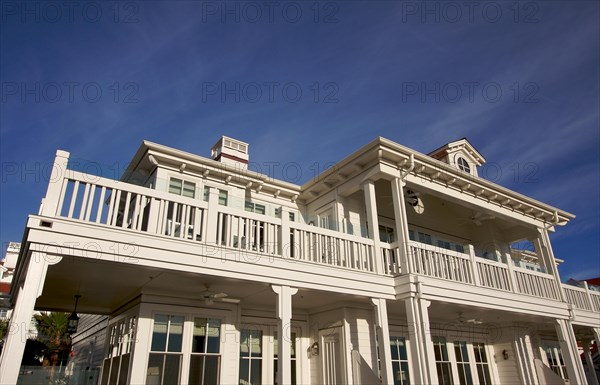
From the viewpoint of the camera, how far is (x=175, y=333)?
822cm

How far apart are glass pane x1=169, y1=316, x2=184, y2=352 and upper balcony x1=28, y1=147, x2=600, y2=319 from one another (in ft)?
5.87

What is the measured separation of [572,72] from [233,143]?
1110 cm

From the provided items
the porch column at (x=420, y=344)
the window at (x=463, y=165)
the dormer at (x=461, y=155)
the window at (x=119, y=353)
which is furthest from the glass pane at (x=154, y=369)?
the window at (x=463, y=165)

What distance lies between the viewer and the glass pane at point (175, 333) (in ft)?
26.5

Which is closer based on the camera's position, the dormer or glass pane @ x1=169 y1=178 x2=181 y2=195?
glass pane @ x1=169 y1=178 x2=181 y2=195

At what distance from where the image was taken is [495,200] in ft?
40.1

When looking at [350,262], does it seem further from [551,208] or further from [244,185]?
[551,208]

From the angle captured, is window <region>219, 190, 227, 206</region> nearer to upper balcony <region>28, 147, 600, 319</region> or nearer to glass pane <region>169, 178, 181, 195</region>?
upper balcony <region>28, 147, 600, 319</region>

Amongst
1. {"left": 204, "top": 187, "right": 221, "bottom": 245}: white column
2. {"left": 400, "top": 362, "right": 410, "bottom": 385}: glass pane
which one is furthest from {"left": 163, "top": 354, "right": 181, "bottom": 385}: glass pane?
{"left": 400, "top": 362, "right": 410, "bottom": 385}: glass pane

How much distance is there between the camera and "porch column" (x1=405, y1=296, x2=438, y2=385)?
812cm

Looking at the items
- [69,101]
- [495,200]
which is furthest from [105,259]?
[495,200]

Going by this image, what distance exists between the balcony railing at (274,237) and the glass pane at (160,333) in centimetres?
172

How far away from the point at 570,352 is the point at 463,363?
3.16 m

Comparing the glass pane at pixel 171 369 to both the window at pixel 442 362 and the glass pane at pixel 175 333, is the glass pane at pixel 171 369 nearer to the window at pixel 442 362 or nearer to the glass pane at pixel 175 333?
the glass pane at pixel 175 333
